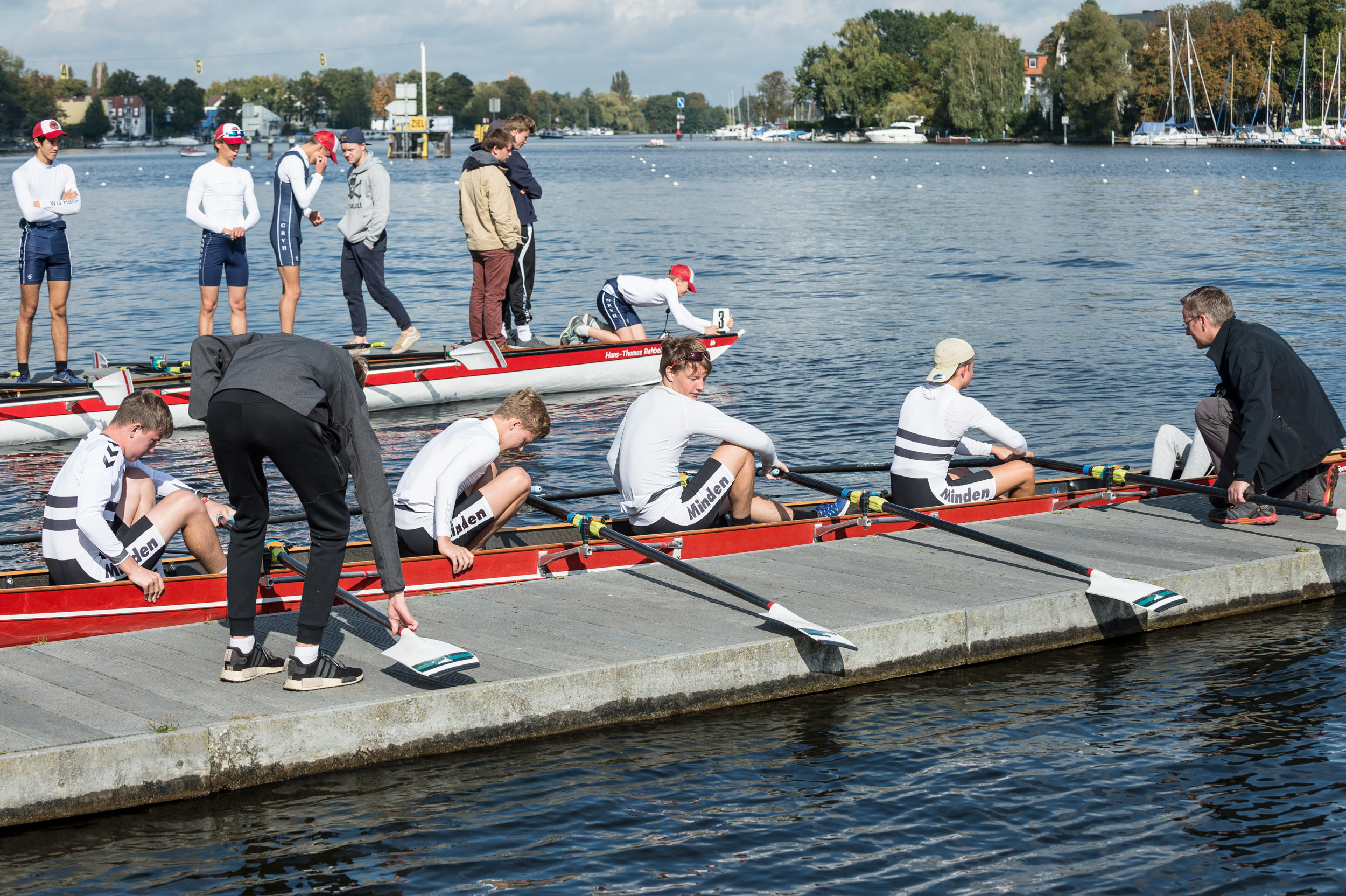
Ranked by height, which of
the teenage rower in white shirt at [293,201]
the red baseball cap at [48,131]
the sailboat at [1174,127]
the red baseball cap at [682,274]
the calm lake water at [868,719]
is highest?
the sailboat at [1174,127]

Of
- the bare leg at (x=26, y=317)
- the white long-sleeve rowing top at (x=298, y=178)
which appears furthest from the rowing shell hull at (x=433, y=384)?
the white long-sleeve rowing top at (x=298, y=178)

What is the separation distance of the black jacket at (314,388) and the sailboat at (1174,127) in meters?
115

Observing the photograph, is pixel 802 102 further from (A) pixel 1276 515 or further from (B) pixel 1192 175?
(A) pixel 1276 515

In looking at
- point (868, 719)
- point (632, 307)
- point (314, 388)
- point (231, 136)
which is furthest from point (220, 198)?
point (868, 719)

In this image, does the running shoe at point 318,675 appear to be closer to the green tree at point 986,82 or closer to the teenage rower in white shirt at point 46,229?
the teenage rower in white shirt at point 46,229

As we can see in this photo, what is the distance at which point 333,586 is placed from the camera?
6043 millimetres

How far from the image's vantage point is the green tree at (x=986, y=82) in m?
128

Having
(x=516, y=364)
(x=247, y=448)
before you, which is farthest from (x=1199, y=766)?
(x=516, y=364)

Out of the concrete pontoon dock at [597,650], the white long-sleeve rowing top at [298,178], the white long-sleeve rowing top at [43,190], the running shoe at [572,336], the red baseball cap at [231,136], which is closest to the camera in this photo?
the concrete pontoon dock at [597,650]

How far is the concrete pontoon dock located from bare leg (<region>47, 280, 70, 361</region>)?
8.06 m

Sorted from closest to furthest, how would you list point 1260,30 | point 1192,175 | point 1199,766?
point 1199,766 < point 1192,175 < point 1260,30

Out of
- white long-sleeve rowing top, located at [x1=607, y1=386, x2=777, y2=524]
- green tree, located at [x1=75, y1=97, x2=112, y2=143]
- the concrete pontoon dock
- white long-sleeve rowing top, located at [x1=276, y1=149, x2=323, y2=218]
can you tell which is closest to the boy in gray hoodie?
white long-sleeve rowing top, located at [x1=276, y1=149, x2=323, y2=218]

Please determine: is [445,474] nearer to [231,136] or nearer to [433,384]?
[231,136]

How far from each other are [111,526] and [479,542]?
208 centimetres
